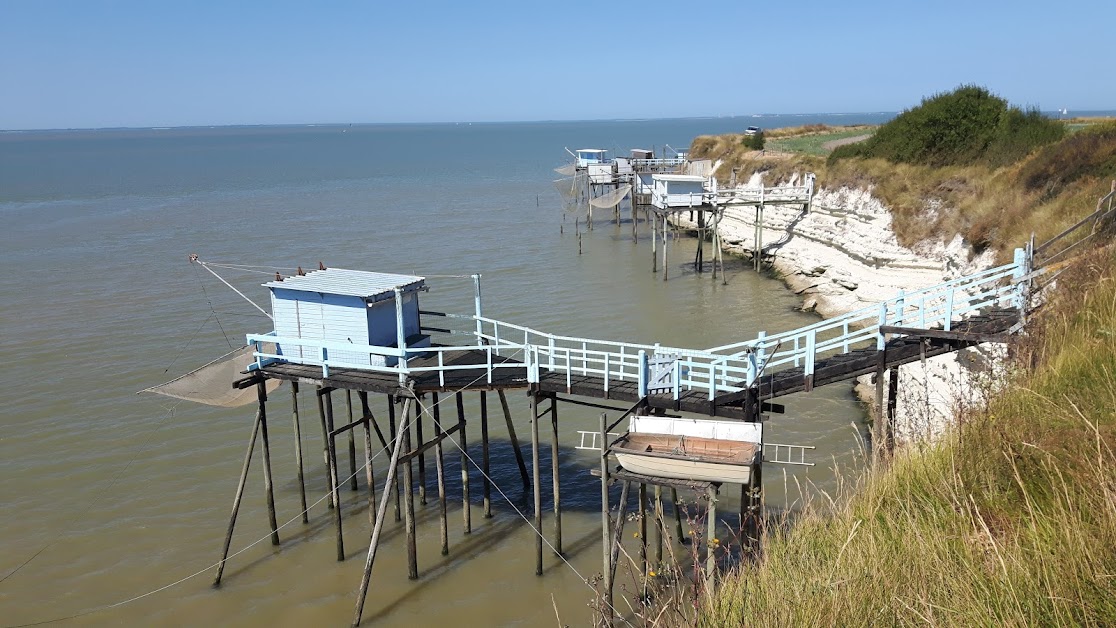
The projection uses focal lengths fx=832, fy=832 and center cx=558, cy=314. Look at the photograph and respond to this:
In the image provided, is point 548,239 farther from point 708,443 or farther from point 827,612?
point 827,612

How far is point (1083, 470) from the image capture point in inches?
257

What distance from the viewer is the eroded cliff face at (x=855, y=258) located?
68.8ft

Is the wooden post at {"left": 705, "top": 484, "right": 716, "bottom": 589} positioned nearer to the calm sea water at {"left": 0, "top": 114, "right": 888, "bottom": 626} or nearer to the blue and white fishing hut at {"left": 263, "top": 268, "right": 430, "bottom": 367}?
the calm sea water at {"left": 0, "top": 114, "right": 888, "bottom": 626}

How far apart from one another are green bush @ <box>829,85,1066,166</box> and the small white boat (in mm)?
22340

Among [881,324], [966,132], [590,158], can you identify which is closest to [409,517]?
[881,324]

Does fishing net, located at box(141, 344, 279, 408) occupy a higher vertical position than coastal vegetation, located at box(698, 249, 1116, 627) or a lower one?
lower

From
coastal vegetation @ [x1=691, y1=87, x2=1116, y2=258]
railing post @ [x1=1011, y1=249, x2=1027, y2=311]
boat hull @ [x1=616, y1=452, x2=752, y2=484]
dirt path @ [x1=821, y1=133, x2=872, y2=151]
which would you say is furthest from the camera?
dirt path @ [x1=821, y1=133, x2=872, y2=151]

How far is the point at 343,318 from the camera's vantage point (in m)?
16.0

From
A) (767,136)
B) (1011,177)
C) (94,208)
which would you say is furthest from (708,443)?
(94,208)

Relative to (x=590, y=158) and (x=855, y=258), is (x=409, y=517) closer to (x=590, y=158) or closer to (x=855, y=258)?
(x=855, y=258)

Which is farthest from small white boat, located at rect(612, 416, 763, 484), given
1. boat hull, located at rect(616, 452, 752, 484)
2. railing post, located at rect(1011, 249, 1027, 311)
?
railing post, located at rect(1011, 249, 1027, 311)

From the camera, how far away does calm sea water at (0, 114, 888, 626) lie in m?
15.8

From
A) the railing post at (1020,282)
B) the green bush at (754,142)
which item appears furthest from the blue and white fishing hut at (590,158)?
the railing post at (1020,282)

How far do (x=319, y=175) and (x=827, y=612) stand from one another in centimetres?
12035
